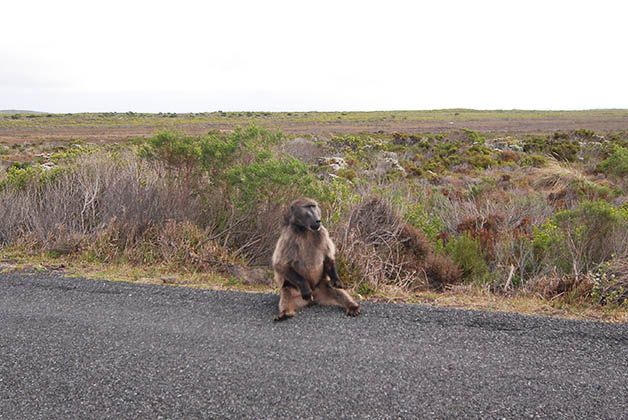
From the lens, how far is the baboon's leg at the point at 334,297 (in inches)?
183

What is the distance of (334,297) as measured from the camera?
4.89 meters

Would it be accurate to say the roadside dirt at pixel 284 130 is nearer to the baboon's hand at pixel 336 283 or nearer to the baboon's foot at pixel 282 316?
the baboon's hand at pixel 336 283

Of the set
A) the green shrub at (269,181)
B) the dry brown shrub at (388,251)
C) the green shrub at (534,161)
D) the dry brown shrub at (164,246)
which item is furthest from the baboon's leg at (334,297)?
the green shrub at (534,161)

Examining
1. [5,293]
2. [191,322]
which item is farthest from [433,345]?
[5,293]

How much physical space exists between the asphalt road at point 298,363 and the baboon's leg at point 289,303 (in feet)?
0.42

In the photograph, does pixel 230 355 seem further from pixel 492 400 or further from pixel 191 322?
pixel 492 400

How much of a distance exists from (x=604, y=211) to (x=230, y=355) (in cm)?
582

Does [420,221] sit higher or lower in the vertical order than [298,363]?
higher

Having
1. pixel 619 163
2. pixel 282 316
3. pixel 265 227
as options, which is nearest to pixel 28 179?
pixel 265 227

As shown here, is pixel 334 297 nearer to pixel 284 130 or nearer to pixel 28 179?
pixel 28 179

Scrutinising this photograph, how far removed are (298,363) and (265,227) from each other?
157 inches

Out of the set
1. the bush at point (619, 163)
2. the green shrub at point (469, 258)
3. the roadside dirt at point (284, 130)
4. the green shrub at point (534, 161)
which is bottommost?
the green shrub at point (469, 258)

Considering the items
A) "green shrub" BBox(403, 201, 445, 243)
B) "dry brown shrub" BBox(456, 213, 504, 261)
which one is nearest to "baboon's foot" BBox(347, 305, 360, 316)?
"green shrub" BBox(403, 201, 445, 243)

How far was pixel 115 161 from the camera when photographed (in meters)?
9.20
